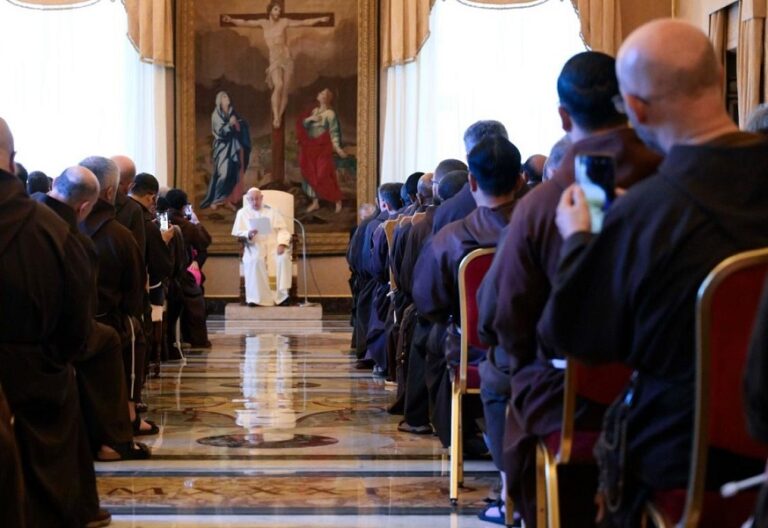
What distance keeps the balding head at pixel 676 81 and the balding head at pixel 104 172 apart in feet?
14.2

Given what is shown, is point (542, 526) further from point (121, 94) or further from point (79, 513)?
point (121, 94)

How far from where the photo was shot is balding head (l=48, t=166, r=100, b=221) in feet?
18.5

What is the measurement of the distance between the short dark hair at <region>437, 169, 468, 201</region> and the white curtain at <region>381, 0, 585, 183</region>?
38.4 feet

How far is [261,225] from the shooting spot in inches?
715

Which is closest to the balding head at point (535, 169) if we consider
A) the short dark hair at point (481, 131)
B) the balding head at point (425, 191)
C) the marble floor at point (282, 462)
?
the short dark hair at point (481, 131)

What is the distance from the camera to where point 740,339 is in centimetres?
255

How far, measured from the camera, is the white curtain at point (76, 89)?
19.0 meters

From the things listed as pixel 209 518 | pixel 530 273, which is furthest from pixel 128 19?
pixel 530 273

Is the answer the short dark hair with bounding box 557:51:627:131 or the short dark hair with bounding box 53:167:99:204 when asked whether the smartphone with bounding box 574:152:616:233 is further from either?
the short dark hair with bounding box 53:167:99:204

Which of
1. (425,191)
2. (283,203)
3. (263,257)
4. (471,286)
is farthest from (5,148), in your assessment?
(283,203)

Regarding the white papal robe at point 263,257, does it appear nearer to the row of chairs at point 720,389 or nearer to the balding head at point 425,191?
the balding head at point 425,191

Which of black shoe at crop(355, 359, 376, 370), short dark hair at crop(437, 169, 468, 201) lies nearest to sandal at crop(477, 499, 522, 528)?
short dark hair at crop(437, 169, 468, 201)

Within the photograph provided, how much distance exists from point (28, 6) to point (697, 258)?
1778 centimetres

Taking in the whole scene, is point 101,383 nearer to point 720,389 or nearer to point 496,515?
point 496,515
